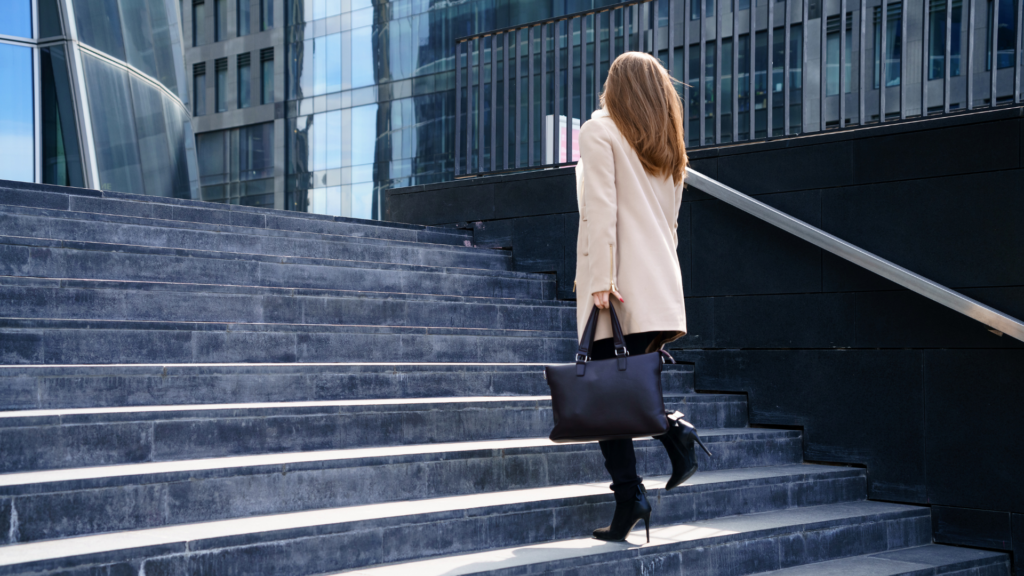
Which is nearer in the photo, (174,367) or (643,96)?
(643,96)

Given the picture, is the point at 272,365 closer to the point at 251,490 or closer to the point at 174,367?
the point at 174,367

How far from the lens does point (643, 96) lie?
3.79 m

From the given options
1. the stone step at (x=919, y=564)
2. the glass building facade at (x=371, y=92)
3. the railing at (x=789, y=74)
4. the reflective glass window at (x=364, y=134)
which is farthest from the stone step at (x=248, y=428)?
the reflective glass window at (x=364, y=134)

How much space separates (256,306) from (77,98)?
870 cm

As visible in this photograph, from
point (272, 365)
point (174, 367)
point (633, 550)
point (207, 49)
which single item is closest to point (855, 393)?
point (633, 550)

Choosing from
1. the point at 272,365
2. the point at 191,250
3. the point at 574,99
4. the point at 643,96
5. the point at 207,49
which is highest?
the point at 207,49

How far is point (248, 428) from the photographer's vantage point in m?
4.05

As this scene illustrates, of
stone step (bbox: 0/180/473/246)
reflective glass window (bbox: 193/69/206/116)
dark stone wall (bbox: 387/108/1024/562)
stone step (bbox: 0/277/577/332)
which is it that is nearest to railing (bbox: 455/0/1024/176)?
dark stone wall (bbox: 387/108/1024/562)

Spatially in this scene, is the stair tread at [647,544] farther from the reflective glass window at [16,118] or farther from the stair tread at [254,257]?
the reflective glass window at [16,118]

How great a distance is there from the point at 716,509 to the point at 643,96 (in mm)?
2179

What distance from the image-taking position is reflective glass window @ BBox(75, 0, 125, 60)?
42.3 ft

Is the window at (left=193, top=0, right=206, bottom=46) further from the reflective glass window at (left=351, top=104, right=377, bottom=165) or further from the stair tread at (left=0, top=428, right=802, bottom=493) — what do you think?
the stair tread at (left=0, top=428, right=802, bottom=493)

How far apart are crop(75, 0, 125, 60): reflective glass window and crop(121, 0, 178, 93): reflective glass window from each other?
13.9 inches

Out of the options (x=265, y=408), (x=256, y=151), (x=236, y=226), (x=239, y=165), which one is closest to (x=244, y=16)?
(x=256, y=151)
